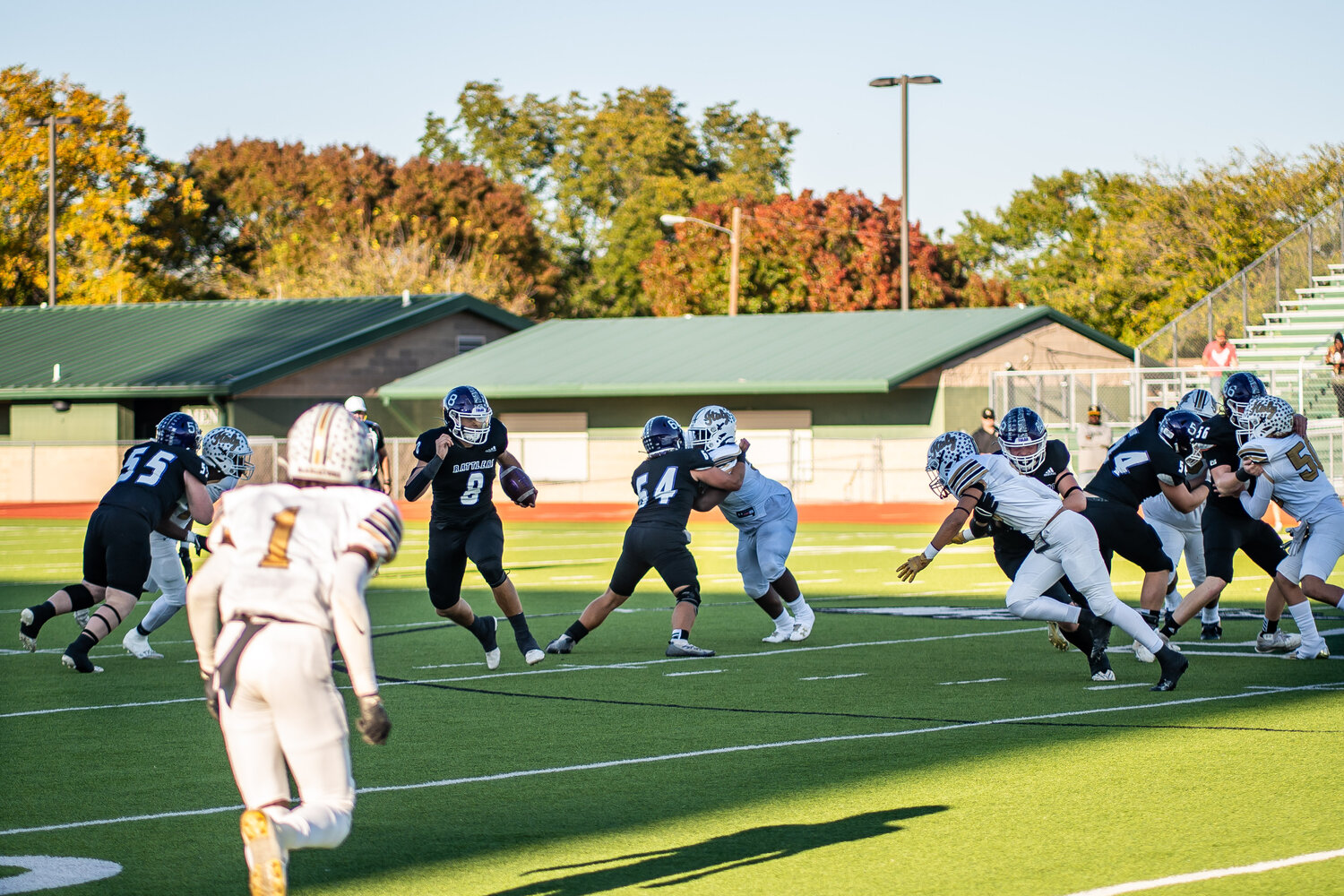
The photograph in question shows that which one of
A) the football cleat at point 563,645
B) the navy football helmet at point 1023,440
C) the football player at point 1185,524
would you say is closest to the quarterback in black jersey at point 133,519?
the football cleat at point 563,645

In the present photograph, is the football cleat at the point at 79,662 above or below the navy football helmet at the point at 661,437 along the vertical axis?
below

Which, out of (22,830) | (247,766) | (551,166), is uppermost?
(551,166)

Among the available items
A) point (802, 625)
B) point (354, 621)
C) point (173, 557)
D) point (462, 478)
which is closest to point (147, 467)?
point (173, 557)

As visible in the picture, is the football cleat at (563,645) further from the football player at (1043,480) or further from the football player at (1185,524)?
the football player at (1185,524)

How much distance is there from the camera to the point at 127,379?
3959cm

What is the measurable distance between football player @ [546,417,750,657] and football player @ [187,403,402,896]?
254 inches

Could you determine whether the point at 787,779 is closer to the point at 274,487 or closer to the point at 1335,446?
the point at 274,487

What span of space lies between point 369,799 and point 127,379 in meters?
34.7

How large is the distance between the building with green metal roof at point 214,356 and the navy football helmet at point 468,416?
28694 mm

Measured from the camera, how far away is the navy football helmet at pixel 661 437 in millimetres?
11812

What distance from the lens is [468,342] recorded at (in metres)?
45.7

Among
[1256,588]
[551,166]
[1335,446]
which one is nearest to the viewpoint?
[1256,588]

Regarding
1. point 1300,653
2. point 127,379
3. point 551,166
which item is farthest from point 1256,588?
point 551,166

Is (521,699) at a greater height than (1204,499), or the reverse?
(1204,499)
